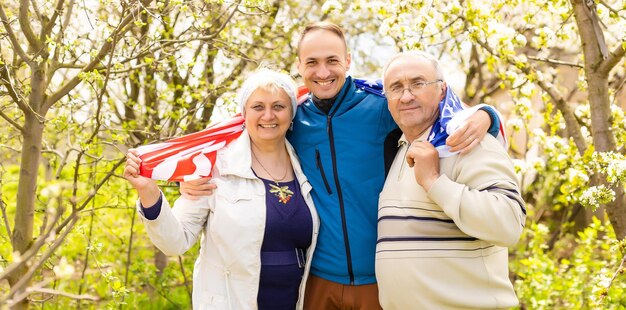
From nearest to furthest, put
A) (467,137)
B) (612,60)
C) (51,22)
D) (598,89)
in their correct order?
(467,137) < (51,22) < (612,60) < (598,89)

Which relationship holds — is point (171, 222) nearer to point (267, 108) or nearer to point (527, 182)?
point (267, 108)

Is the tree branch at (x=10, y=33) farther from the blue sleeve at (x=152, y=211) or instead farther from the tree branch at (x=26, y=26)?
the blue sleeve at (x=152, y=211)

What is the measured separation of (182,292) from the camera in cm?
589

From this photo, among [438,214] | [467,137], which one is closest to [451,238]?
[438,214]

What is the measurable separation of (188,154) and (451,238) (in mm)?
1283

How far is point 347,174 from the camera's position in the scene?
3256 mm

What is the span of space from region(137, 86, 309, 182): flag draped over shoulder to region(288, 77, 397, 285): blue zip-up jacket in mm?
370

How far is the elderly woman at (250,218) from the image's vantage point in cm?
312

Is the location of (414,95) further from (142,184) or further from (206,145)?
(142,184)

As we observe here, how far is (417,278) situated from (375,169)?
61 cm

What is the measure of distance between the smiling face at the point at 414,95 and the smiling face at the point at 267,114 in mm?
526

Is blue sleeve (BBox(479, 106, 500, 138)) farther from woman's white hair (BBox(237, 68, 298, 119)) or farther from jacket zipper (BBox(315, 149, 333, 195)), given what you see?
woman's white hair (BBox(237, 68, 298, 119))

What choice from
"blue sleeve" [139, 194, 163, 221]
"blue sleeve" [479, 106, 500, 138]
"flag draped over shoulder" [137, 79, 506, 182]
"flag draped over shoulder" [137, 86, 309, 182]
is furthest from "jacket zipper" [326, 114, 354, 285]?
"blue sleeve" [139, 194, 163, 221]

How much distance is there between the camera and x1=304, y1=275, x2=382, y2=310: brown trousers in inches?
126
